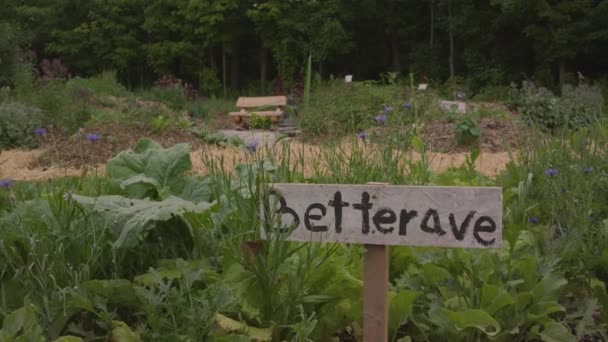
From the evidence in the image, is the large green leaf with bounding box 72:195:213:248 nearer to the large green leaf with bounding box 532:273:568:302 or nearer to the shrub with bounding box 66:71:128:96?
the large green leaf with bounding box 532:273:568:302

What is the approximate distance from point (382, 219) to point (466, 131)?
284 inches

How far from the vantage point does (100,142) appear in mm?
8750

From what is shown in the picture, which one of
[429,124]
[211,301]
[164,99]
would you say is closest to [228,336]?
[211,301]

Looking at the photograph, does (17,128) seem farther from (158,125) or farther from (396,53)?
(396,53)

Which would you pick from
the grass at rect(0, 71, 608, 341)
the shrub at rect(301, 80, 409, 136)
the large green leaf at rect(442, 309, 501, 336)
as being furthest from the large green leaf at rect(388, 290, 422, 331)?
the shrub at rect(301, 80, 409, 136)

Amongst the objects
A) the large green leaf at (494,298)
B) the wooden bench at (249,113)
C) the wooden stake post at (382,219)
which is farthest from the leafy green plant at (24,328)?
the wooden bench at (249,113)

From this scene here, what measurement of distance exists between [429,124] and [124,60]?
80.0 ft

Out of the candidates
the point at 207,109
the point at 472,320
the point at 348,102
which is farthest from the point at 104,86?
the point at 472,320

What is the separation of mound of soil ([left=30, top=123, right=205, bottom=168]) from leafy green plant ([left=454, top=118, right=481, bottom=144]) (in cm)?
331

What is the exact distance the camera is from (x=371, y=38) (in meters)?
31.6

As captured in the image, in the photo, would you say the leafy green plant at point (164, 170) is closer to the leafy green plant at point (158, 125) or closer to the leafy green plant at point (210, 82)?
the leafy green plant at point (158, 125)

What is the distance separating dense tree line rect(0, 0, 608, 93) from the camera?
2402 centimetres

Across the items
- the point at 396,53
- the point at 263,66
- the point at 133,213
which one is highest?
the point at 396,53

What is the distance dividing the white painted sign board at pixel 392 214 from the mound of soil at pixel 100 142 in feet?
18.7
